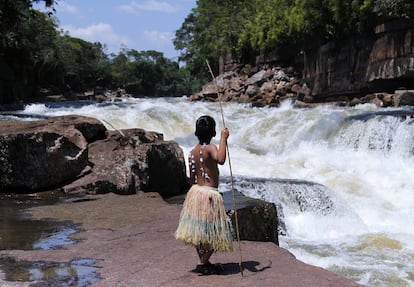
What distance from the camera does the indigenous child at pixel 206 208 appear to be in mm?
4258

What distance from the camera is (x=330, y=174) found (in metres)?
14.7

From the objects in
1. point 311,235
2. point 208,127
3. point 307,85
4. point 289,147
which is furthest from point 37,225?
point 307,85

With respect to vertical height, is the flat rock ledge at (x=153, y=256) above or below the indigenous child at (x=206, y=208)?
below

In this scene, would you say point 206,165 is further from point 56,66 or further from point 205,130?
point 56,66

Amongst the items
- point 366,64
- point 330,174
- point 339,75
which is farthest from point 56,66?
point 330,174

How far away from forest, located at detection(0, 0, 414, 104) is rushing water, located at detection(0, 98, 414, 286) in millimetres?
3888

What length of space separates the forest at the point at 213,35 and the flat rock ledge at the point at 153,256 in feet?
17.7

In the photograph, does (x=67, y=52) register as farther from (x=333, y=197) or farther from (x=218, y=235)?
(x=218, y=235)

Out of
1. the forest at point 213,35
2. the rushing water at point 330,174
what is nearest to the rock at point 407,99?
the rushing water at point 330,174

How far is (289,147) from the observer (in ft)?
60.5

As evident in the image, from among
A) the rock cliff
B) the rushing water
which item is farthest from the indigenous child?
the rock cliff

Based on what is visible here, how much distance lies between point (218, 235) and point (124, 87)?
70850mm

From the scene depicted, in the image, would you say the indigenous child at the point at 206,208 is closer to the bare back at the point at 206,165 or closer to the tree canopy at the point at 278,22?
the bare back at the point at 206,165

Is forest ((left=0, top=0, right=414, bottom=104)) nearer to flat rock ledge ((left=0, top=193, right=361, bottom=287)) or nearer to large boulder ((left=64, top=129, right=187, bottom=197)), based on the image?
large boulder ((left=64, top=129, right=187, bottom=197))
